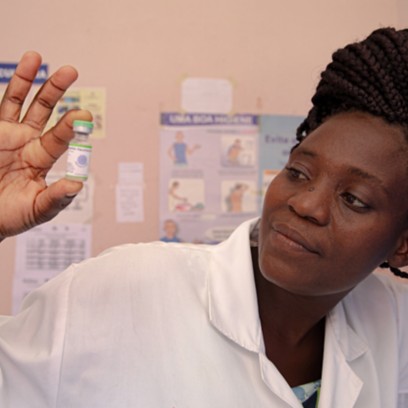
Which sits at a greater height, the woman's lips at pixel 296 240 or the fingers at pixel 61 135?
the fingers at pixel 61 135

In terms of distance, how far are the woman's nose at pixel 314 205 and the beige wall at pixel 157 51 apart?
88 centimetres

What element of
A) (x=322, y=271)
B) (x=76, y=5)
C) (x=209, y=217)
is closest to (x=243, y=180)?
(x=209, y=217)

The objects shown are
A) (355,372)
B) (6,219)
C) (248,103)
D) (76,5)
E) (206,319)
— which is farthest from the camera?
(248,103)

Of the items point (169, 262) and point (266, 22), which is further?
point (266, 22)

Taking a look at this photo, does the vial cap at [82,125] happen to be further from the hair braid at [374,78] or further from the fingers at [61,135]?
the hair braid at [374,78]

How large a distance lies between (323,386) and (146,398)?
0.34 meters

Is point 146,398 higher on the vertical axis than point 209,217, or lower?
lower

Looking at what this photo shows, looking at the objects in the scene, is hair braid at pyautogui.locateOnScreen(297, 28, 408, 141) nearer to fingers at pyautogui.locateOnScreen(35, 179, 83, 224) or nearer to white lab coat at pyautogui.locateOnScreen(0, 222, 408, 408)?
white lab coat at pyautogui.locateOnScreen(0, 222, 408, 408)

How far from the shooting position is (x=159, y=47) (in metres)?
1.59

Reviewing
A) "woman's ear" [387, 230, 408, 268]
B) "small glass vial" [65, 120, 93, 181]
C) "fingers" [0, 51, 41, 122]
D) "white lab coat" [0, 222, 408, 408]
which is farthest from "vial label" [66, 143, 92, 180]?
"woman's ear" [387, 230, 408, 268]

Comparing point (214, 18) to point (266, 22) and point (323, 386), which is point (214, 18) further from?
point (323, 386)

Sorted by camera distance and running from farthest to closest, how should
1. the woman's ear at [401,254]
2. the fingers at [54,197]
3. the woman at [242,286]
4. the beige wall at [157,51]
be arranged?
1. the beige wall at [157,51]
2. the woman's ear at [401,254]
3. the woman at [242,286]
4. the fingers at [54,197]

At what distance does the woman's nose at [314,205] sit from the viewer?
31.4 inches

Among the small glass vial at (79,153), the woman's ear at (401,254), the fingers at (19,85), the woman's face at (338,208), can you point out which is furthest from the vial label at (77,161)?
the woman's ear at (401,254)
